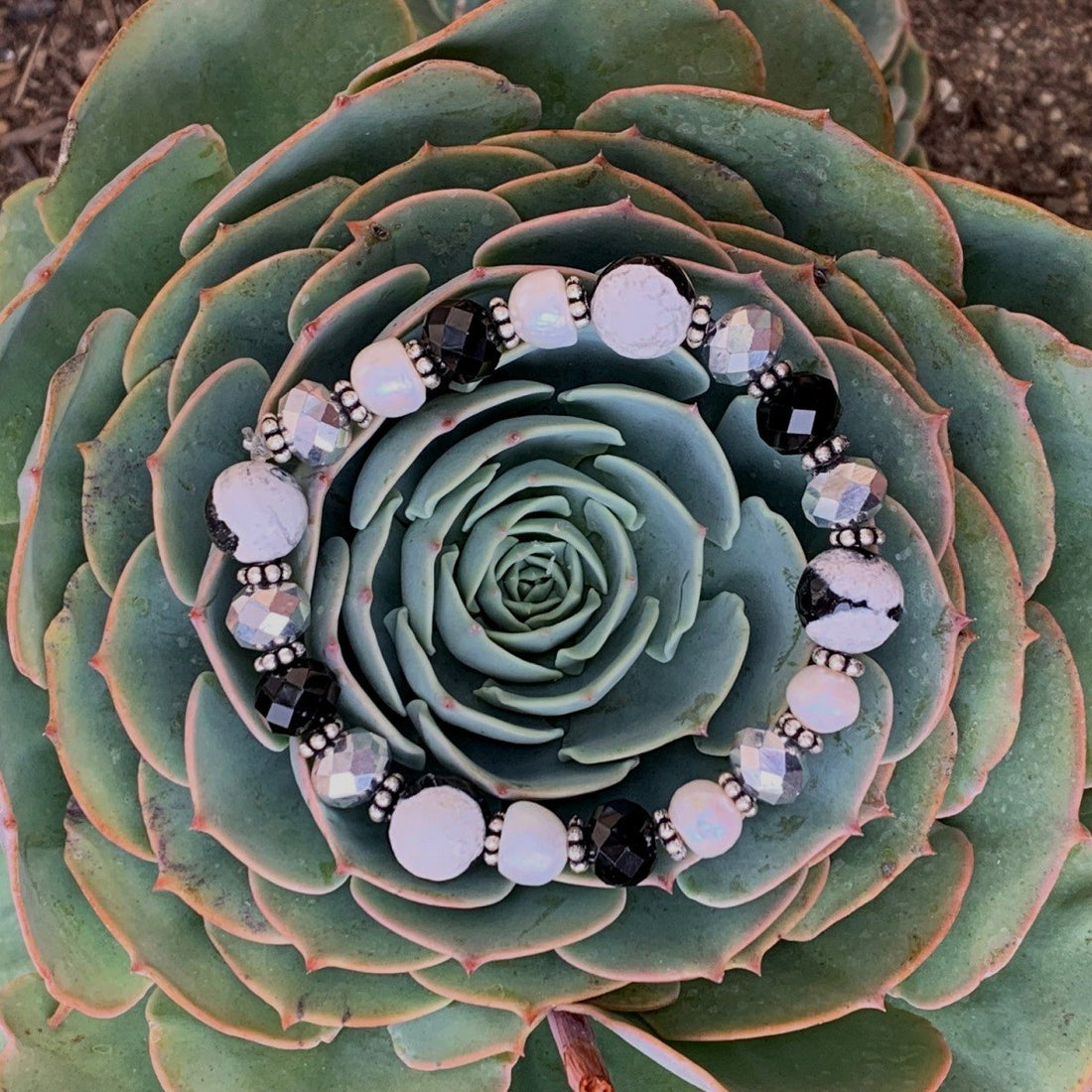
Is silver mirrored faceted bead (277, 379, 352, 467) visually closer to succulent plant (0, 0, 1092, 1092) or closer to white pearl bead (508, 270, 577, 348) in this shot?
succulent plant (0, 0, 1092, 1092)

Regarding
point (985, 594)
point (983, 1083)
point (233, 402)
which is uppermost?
point (233, 402)

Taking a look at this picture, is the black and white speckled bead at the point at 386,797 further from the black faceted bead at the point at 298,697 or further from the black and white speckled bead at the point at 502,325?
the black and white speckled bead at the point at 502,325

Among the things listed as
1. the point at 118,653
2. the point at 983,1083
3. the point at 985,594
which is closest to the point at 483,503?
the point at 118,653

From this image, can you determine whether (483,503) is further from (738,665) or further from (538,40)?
(538,40)

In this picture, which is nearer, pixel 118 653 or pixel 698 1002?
pixel 118 653

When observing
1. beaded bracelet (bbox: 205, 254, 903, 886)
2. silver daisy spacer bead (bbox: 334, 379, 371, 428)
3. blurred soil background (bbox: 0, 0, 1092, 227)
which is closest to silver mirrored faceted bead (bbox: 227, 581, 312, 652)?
beaded bracelet (bbox: 205, 254, 903, 886)

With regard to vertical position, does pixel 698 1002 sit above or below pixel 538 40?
below
